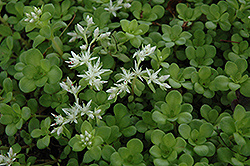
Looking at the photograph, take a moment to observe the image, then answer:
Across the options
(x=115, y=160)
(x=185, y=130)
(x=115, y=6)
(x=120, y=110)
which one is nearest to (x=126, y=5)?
(x=115, y=6)

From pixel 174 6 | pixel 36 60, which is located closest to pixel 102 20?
pixel 36 60

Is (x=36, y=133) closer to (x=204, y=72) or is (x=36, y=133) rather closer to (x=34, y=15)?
(x=34, y=15)

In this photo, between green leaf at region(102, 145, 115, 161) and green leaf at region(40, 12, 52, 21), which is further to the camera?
green leaf at region(40, 12, 52, 21)

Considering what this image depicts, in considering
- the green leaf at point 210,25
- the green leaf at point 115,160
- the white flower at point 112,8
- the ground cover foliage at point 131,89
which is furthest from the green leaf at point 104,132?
the green leaf at point 210,25

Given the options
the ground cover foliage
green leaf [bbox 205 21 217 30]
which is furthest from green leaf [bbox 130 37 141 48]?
green leaf [bbox 205 21 217 30]

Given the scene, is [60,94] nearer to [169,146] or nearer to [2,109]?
[2,109]

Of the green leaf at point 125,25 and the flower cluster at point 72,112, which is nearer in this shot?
the flower cluster at point 72,112

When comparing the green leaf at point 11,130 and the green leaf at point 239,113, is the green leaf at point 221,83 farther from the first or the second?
the green leaf at point 11,130

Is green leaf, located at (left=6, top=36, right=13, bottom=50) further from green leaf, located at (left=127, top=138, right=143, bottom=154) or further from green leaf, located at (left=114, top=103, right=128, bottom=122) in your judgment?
green leaf, located at (left=127, top=138, right=143, bottom=154)
